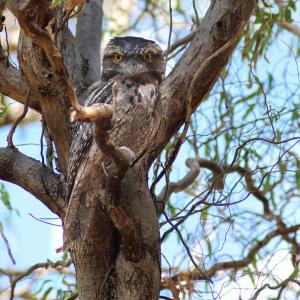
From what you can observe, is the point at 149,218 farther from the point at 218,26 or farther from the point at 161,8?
the point at 161,8

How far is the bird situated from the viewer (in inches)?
121

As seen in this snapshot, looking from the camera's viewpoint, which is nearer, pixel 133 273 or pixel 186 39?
pixel 133 273

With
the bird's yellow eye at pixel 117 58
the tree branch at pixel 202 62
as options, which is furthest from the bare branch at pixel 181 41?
the tree branch at pixel 202 62

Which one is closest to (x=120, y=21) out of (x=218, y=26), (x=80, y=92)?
(x=80, y=92)

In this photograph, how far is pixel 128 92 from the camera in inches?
127

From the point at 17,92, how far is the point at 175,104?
73cm

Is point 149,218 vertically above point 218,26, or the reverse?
point 218,26

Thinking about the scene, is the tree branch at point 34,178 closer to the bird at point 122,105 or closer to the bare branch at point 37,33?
the bird at point 122,105

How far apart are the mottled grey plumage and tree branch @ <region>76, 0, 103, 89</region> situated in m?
0.16

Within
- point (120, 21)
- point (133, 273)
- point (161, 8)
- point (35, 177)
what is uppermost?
point (120, 21)

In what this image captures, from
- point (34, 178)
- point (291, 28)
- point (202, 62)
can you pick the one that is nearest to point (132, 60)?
point (202, 62)

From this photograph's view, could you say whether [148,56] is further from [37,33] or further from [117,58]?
[37,33]

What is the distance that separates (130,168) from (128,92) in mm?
408

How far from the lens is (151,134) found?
3.12 metres
